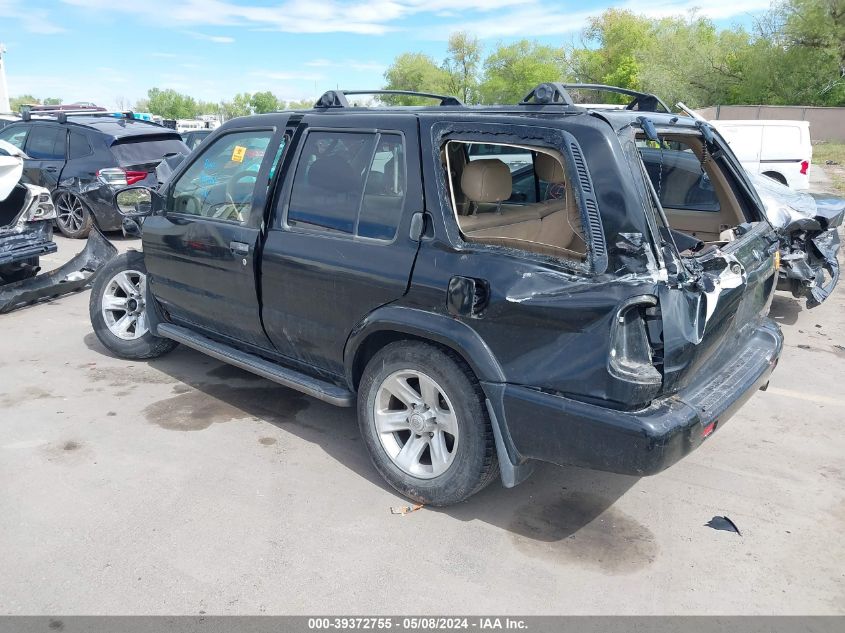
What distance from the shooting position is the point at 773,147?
12031 mm

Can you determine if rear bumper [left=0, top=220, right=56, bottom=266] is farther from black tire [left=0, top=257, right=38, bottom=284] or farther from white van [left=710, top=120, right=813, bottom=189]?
white van [left=710, top=120, right=813, bottom=189]

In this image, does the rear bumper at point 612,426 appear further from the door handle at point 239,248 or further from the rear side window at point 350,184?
the door handle at point 239,248

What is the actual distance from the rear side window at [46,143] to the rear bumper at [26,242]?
4.24 metres

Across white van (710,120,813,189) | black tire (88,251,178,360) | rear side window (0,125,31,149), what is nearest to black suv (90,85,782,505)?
black tire (88,251,178,360)

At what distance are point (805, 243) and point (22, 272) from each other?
7781 mm

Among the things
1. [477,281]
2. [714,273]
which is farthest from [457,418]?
[714,273]

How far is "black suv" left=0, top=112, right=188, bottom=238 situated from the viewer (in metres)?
9.91

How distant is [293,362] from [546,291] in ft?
5.87

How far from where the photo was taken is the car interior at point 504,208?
9.68ft

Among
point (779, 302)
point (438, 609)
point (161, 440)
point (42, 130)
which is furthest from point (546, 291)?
point (42, 130)

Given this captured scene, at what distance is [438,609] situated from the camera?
→ 2.69 metres

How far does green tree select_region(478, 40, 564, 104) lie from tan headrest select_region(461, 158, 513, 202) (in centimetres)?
6797

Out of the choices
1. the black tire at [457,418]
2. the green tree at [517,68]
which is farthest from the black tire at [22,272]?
A: the green tree at [517,68]

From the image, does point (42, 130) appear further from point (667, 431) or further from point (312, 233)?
point (667, 431)
